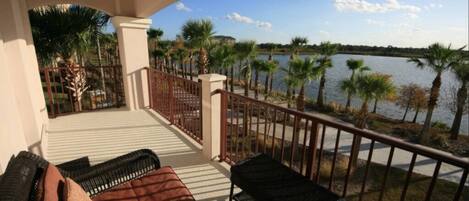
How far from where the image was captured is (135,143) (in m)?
3.70

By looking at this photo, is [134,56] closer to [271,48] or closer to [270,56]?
[270,56]

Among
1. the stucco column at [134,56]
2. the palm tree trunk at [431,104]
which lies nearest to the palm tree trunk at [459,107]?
the palm tree trunk at [431,104]

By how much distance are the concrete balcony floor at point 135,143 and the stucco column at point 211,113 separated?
17 cm

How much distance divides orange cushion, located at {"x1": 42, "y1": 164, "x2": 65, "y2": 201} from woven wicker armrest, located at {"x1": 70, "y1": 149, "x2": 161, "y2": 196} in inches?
17.6

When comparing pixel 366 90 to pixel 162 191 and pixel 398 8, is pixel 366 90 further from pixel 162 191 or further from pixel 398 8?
pixel 398 8

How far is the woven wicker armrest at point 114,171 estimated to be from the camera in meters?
1.75

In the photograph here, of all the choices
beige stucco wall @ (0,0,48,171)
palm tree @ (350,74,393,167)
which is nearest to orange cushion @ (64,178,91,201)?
beige stucco wall @ (0,0,48,171)

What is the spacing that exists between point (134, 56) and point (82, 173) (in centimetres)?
380

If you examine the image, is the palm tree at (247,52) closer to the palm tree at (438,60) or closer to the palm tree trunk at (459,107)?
the palm tree at (438,60)

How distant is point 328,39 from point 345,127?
21.1m

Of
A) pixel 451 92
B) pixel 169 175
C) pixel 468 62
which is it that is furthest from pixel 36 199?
pixel 451 92

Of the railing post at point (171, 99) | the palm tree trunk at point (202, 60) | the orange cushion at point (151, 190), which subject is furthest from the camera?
the palm tree trunk at point (202, 60)

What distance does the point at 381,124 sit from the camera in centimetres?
1950

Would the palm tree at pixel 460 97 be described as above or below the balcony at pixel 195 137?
below
